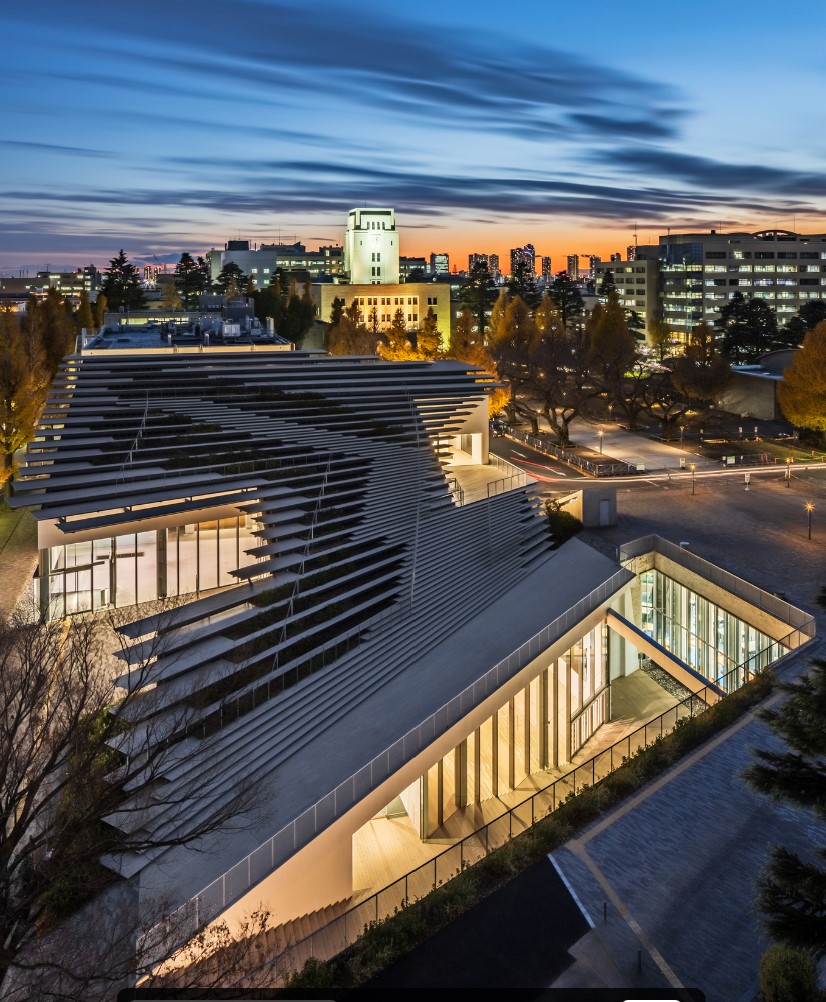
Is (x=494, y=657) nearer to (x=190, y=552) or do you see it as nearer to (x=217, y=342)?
(x=190, y=552)

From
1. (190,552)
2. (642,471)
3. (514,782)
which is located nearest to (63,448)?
(190,552)

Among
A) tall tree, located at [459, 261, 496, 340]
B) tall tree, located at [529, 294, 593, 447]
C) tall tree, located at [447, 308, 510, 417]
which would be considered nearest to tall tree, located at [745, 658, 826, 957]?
tall tree, located at [529, 294, 593, 447]

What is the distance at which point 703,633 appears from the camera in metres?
29.4

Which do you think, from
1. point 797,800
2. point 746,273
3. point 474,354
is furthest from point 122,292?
point 797,800

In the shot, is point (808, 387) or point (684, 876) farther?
point (808, 387)

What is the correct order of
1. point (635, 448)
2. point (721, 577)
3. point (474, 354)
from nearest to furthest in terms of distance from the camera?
point (721, 577), point (635, 448), point (474, 354)

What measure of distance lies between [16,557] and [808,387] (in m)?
40.6

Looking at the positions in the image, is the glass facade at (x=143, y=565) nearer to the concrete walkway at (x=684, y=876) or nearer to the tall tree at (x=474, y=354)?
the concrete walkway at (x=684, y=876)

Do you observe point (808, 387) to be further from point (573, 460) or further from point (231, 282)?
point (231, 282)

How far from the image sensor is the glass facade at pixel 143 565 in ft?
79.4

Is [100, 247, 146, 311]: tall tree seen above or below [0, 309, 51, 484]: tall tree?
above

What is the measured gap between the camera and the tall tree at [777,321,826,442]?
50344 millimetres

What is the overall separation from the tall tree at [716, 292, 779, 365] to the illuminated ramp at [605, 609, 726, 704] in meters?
60.4

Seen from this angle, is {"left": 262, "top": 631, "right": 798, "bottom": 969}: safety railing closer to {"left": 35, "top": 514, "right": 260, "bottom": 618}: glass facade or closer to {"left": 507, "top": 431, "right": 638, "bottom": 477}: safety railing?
{"left": 35, "top": 514, "right": 260, "bottom": 618}: glass facade
